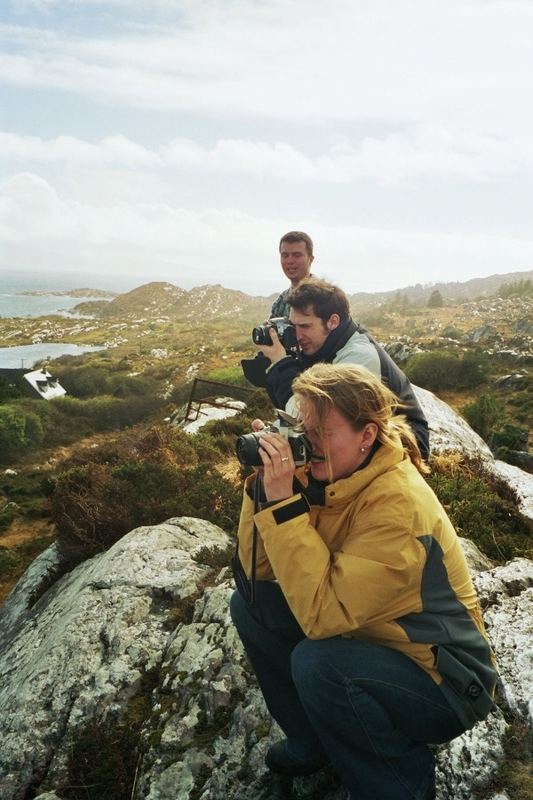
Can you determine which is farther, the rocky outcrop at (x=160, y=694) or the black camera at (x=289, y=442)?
the rocky outcrop at (x=160, y=694)

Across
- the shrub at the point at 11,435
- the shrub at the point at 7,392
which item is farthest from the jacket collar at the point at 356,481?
the shrub at the point at 7,392

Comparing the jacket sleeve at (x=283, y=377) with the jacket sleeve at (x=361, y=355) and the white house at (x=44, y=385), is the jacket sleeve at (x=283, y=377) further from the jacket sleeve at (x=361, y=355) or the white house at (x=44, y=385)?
the white house at (x=44, y=385)

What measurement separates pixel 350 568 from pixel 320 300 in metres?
2.36

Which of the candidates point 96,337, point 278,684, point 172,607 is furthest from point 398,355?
point 96,337

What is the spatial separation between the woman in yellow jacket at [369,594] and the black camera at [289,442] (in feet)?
0.10

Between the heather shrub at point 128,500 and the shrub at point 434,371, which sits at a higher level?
the shrub at point 434,371

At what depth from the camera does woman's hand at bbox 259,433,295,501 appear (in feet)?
5.76

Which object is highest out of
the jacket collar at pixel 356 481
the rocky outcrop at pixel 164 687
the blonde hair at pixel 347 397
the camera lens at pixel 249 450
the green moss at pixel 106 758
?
the blonde hair at pixel 347 397

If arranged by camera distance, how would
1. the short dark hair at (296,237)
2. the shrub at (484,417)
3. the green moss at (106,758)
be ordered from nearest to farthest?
the green moss at (106,758), the short dark hair at (296,237), the shrub at (484,417)

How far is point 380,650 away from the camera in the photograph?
5.49ft

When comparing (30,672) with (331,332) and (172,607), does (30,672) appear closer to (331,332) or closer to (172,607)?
(172,607)

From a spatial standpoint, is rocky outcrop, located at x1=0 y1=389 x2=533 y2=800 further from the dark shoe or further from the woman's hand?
the woman's hand

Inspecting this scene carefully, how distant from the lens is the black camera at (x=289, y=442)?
1783 millimetres

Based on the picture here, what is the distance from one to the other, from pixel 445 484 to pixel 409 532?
4.35 metres
